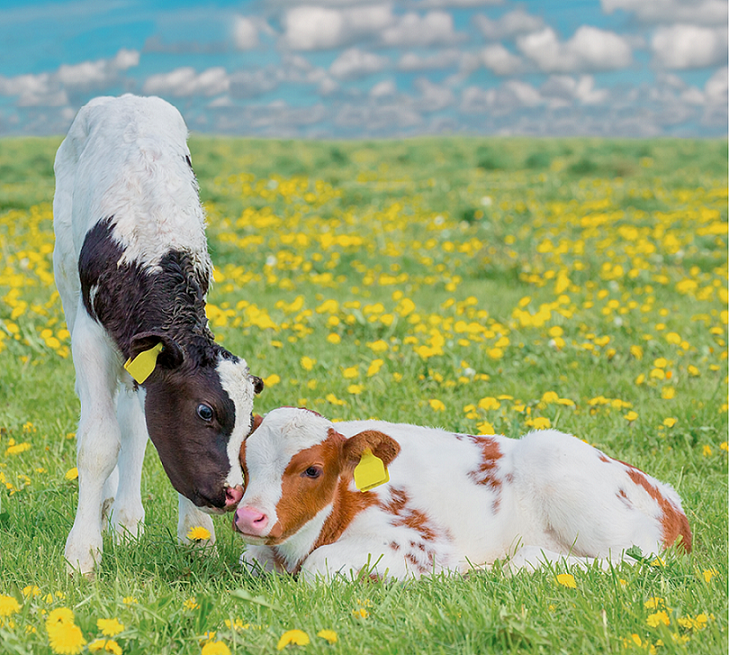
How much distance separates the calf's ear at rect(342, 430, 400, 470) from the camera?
371 cm

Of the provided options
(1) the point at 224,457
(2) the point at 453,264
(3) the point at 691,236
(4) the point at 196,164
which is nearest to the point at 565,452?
(1) the point at 224,457

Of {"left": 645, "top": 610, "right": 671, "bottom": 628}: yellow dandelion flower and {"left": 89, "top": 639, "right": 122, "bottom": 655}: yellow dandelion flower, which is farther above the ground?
{"left": 89, "top": 639, "right": 122, "bottom": 655}: yellow dandelion flower

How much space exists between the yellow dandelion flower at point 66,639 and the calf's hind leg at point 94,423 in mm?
1337

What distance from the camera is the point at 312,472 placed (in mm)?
3723

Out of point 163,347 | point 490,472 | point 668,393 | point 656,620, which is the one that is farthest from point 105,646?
point 668,393

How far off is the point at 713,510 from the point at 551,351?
2876 mm

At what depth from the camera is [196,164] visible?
25.5m

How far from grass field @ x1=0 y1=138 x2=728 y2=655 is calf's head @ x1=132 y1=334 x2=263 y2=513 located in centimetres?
42

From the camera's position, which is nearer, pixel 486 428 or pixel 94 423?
pixel 94 423

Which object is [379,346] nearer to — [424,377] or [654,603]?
[424,377]

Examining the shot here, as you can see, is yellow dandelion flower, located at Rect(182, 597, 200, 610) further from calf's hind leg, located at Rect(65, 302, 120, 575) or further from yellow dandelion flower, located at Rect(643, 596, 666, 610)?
yellow dandelion flower, located at Rect(643, 596, 666, 610)

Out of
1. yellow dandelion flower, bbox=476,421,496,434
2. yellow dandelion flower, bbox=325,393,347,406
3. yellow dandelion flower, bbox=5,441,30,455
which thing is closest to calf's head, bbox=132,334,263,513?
yellow dandelion flower, bbox=5,441,30,455

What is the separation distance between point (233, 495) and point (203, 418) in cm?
36

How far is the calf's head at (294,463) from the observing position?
3602 mm
